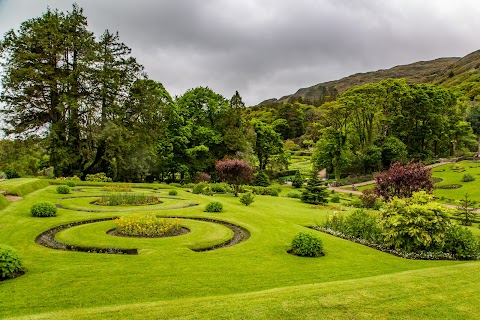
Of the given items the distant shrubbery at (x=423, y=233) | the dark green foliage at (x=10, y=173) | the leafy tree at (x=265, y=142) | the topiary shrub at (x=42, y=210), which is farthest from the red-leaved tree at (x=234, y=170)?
the leafy tree at (x=265, y=142)

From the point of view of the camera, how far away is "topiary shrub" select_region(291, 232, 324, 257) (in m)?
10.6

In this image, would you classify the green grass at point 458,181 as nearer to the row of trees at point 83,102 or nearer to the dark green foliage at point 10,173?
the row of trees at point 83,102

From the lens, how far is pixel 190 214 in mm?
Answer: 17250

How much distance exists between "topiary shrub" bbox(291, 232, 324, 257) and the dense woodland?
26976mm

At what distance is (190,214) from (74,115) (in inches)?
901

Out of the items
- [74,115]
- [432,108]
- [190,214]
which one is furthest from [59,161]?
[432,108]

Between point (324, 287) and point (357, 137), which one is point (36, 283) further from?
point (357, 137)

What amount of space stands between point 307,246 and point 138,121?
3068 cm

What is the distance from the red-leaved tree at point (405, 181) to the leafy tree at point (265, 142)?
132 feet

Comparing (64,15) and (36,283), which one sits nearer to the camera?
(36,283)

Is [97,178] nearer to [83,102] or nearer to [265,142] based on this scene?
[83,102]

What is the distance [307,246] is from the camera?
10609mm

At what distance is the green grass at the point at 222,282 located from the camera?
5.43 metres

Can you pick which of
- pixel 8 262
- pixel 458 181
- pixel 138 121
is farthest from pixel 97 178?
pixel 458 181
